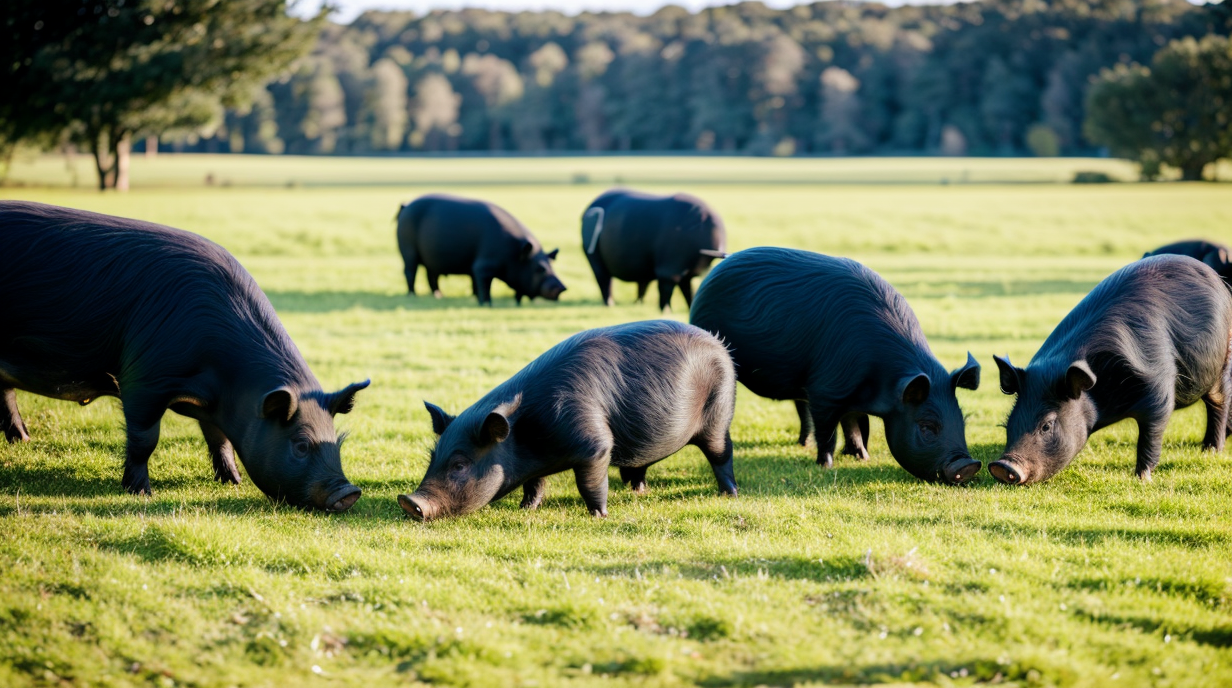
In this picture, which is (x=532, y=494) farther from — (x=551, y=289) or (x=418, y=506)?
(x=551, y=289)

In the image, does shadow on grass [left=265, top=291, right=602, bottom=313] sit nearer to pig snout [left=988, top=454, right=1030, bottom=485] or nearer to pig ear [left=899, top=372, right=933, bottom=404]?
pig ear [left=899, top=372, right=933, bottom=404]

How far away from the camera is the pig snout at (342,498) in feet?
20.1

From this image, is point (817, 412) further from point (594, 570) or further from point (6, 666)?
point (6, 666)

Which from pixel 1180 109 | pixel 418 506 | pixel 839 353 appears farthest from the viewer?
pixel 1180 109

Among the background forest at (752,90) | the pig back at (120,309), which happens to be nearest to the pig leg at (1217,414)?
the pig back at (120,309)

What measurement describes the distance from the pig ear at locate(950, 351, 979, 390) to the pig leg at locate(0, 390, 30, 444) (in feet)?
21.6

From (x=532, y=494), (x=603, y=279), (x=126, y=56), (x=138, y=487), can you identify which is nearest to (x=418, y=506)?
(x=532, y=494)

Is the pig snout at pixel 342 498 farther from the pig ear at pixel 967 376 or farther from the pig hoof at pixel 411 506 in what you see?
the pig ear at pixel 967 376

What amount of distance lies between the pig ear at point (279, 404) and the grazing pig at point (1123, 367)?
13.8 feet

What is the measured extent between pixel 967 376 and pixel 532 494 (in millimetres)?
2939

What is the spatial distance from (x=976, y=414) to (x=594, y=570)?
522cm

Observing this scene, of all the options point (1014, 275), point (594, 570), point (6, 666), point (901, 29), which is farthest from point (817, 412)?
point (901, 29)

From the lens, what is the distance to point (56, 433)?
805 cm

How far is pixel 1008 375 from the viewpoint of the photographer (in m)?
6.79
